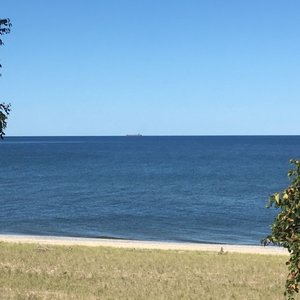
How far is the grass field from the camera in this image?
17.4 metres

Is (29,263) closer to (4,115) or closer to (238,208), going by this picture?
(4,115)

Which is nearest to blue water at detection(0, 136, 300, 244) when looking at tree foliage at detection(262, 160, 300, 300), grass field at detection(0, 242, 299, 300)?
grass field at detection(0, 242, 299, 300)

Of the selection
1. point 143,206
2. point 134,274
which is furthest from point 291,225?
point 143,206

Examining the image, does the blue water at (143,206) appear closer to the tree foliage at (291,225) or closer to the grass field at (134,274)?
the grass field at (134,274)

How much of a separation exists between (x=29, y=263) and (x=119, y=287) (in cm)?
601

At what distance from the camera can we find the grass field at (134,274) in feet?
57.0

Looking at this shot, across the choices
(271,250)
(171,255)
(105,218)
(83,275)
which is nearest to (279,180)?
(105,218)

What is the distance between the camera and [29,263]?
22672 millimetres

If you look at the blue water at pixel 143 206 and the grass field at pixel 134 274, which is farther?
the blue water at pixel 143 206

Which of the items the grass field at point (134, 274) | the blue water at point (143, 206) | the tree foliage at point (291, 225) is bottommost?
the blue water at point (143, 206)

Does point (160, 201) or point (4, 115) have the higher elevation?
point (4, 115)

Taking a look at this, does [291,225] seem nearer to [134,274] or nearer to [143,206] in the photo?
[134,274]

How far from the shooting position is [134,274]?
20734 millimetres

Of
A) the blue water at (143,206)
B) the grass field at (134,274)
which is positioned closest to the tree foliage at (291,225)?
the grass field at (134,274)
